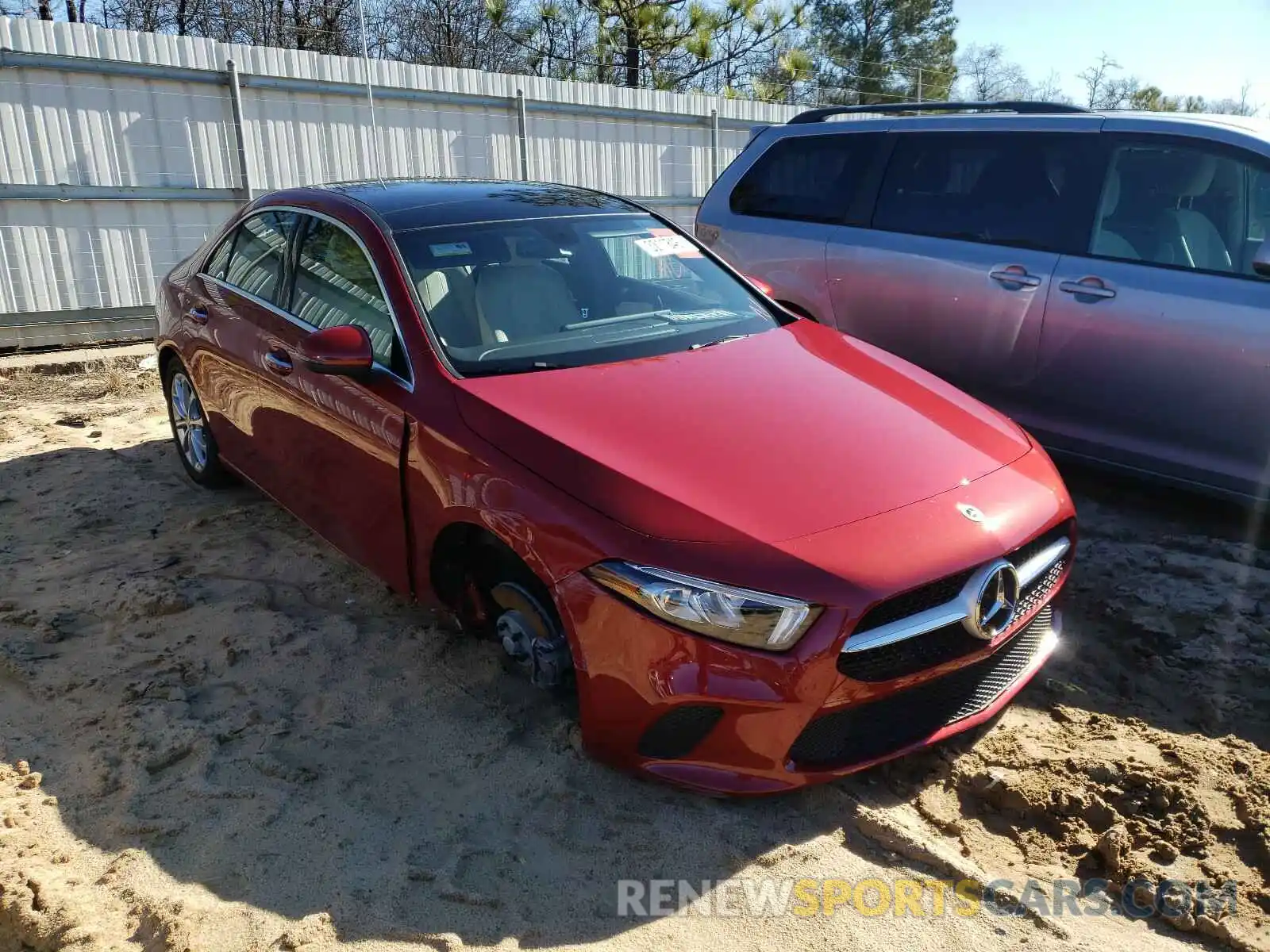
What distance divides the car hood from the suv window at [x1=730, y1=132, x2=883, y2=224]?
2362 millimetres

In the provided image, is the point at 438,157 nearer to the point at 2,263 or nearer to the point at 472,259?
the point at 2,263

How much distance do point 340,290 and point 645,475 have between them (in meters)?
1.75

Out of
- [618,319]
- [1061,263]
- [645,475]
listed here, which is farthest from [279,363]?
[1061,263]

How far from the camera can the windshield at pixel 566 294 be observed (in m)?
3.46

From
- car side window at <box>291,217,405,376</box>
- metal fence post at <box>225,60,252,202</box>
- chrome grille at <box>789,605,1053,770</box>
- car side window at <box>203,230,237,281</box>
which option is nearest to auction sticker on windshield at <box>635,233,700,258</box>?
car side window at <box>291,217,405,376</box>

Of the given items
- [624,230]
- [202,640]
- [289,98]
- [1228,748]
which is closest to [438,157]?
[289,98]

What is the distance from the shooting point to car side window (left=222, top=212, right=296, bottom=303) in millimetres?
4273

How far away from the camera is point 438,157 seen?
10.9m

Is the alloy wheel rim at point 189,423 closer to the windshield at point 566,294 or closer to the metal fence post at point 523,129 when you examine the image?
the windshield at point 566,294

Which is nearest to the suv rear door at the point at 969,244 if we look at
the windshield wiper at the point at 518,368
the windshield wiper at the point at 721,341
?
the windshield wiper at the point at 721,341

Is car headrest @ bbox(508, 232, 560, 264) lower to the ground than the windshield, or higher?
higher

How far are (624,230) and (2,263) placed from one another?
6426mm

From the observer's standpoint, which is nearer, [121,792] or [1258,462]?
[121,792]

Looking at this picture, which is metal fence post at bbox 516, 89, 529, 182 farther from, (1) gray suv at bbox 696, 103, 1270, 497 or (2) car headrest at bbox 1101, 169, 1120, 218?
(2) car headrest at bbox 1101, 169, 1120, 218
